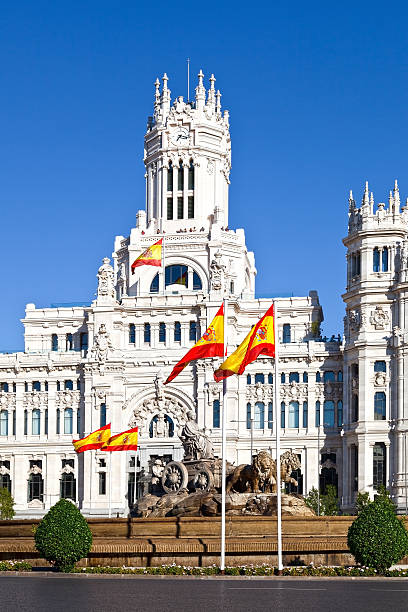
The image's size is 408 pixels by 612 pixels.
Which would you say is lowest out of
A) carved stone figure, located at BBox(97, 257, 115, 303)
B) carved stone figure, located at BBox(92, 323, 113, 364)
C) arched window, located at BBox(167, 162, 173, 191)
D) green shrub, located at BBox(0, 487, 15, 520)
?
green shrub, located at BBox(0, 487, 15, 520)

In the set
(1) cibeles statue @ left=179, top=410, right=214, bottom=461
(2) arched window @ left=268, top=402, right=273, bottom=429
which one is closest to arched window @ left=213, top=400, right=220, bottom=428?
(2) arched window @ left=268, top=402, right=273, bottom=429

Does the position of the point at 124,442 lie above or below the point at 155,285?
below

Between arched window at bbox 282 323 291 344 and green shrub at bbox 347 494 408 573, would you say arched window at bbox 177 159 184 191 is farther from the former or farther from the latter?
green shrub at bbox 347 494 408 573

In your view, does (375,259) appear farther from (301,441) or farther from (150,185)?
(150,185)

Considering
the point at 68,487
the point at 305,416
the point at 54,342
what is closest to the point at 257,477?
the point at 305,416

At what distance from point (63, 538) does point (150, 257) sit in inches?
3279

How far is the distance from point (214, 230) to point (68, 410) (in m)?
25.8

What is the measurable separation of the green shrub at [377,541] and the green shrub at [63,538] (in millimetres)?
11577

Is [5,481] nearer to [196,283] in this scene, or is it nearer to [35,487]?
[35,487]

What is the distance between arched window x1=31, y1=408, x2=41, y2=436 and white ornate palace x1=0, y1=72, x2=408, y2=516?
0.49 feet

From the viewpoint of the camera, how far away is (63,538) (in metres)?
56.5

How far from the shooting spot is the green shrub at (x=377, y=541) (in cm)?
5453

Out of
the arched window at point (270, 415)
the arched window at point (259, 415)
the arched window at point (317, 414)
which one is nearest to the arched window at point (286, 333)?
the arched window at point (270, 415)

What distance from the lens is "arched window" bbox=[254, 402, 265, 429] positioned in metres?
136
